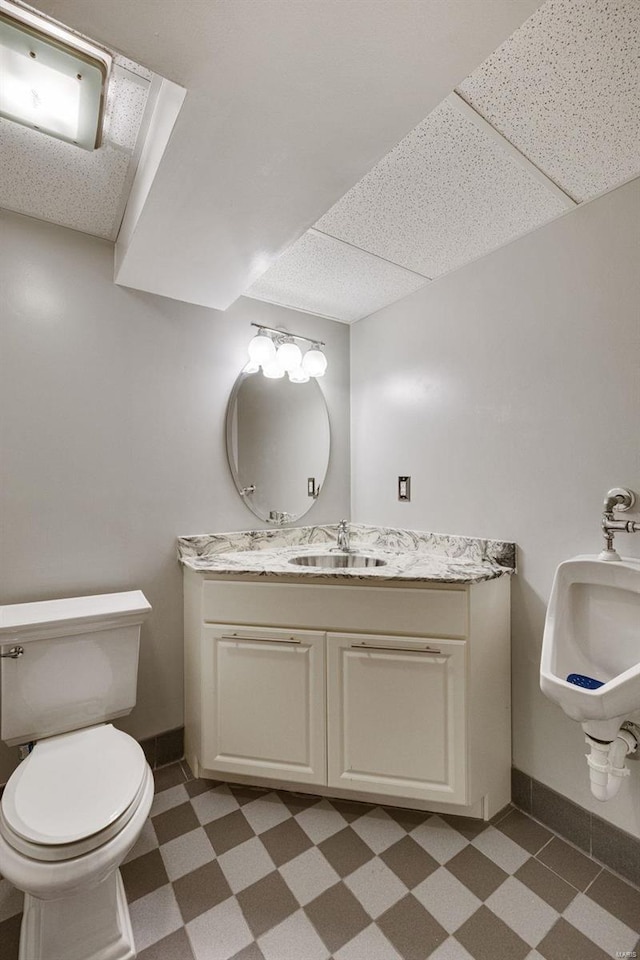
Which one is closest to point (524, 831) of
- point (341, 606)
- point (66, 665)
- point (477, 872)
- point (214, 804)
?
point (477, 872)

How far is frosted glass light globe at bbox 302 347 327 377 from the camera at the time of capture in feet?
7.31

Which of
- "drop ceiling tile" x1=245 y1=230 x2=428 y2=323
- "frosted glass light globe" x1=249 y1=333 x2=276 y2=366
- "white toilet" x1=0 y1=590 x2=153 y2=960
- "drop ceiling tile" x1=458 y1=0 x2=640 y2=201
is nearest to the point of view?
"drop ceiling tile" x1=458 y1=0 x2=640 y2=201

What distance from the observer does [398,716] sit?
1548mm

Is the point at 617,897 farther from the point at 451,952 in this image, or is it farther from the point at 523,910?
the point at 451,952

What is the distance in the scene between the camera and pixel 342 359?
2.51 meters

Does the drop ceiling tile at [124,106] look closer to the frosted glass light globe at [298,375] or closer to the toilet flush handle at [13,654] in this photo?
the frosted glass light globe at [298,375]

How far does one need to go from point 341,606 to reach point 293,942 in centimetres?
89

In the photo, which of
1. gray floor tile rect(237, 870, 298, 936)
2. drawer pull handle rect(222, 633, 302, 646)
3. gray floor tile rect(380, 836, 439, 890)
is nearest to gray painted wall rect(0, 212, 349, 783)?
drawer pull handle rect(222, 633, 302, 646)

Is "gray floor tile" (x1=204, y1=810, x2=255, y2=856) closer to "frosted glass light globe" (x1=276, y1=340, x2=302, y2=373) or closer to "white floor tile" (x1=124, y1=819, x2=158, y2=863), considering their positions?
"white floor tile" (x1=124, y1=819, x2=158, y2=863)

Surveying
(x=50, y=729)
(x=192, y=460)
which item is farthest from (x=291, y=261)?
(x=50, y=729)

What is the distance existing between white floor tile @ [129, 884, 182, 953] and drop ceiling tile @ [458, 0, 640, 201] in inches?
89.0

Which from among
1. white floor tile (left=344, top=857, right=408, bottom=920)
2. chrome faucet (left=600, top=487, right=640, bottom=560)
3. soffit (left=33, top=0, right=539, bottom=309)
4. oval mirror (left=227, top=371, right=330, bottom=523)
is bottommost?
white floor tile (left=344, top=857, right=408, bottom=920)

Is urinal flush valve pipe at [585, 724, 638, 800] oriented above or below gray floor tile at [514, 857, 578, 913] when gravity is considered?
above

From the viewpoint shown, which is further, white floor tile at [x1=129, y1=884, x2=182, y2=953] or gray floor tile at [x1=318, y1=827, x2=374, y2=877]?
gray floor tile at [x1=318, y1=827, x2=374, y2=877]
